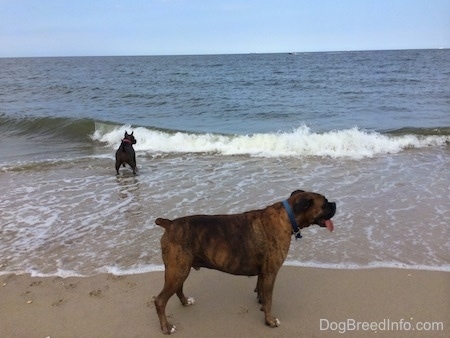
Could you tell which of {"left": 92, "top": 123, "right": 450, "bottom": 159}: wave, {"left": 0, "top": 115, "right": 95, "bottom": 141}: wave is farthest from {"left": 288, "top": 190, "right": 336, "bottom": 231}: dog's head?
{"left": 0, "top": 115, "right": 95, "bottom": 141}: wave

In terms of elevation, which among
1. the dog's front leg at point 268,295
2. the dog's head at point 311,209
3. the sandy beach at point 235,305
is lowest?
the sandy beach at point 235,305

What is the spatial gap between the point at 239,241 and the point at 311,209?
2.34 feet

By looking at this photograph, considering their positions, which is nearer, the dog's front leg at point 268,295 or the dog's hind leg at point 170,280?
the dog's hind leg at point 170,280

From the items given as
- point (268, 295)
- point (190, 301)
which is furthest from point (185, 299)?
point (268, 295)

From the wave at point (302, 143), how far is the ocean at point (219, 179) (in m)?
0.06

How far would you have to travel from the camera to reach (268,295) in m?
3.73

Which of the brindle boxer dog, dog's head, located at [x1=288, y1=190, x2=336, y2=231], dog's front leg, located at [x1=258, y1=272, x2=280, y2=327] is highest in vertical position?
dog's head, located at [x1=288, y1=190, x2=336, y2=231]

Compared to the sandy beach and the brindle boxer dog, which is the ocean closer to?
the sandy beach

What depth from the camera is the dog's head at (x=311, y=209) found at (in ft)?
12.1

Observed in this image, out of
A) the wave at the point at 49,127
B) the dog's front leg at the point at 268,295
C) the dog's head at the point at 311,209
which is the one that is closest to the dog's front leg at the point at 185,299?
the dog's front leg at the point at 268,295

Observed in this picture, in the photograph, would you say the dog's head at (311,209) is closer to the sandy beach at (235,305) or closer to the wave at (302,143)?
the sandy beach at (235,305)

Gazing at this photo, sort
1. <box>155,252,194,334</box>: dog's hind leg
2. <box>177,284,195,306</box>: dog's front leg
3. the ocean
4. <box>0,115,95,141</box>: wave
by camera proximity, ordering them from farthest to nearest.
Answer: <box>0,115,95,141</box>: wave, the ocean, <box>177,284,195,306</box>: dog's front leg, <box>155,252,194,334</box>: dog's hind leg

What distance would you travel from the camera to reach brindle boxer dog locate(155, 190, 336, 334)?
353cm

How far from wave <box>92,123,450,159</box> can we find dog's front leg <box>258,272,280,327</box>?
24.9 ft
